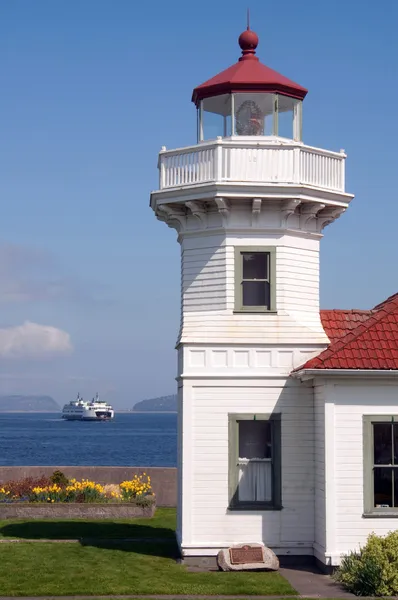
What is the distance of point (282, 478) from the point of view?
17016mm

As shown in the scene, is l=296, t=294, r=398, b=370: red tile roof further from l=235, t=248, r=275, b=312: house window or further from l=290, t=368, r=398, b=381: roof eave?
l=235, t=248, r=275, b=312: house window

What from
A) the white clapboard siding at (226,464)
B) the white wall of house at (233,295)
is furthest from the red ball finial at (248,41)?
the white clapboard siding at (226,464)

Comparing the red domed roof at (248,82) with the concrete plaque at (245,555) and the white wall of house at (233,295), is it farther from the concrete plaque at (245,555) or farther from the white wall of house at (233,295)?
the concrete plaque at (245,555)

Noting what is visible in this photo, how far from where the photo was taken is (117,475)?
85.4ft

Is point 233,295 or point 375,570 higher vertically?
point 233,295

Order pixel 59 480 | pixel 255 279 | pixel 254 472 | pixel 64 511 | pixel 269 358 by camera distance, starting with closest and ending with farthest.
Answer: pixel 254 472, pixel 269 358, pixel 255 279, pixel 64 511, pixel 59 480

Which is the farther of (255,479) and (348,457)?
(255,479)

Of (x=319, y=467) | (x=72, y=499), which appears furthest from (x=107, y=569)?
(x=72, y=499)

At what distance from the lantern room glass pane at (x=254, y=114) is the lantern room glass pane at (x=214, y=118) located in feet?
0.73

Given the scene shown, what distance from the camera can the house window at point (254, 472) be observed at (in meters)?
17.0

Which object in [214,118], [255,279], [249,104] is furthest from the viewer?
[214,118]

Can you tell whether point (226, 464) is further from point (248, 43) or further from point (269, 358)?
point (248, 43)

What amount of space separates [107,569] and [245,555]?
7.70 ft

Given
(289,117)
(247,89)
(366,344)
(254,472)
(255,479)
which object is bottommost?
(255,479)
